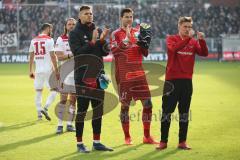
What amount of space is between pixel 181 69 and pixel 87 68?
160cm

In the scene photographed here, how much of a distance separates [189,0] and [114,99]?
28.7 m

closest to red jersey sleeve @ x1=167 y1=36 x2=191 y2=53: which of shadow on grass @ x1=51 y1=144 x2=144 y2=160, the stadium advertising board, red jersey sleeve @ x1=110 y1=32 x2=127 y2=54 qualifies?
red jersey sleeve @ x1=110 y1=32 x2=127 y2=54

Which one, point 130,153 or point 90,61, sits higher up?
point 90,61

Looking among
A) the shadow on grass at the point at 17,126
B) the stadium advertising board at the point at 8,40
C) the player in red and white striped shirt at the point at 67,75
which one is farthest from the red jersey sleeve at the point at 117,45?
the stadium advertising board at the point at 8,40

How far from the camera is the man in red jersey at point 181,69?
986 centimetres

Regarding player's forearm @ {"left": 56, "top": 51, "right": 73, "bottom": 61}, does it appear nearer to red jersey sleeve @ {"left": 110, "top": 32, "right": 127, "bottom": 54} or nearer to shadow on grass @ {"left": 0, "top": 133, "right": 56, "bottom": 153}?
shadow on grass @ {"left": 0, "top": 133, "right": 56, "bottom": 153}

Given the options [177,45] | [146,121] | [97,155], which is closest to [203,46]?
[177,45]

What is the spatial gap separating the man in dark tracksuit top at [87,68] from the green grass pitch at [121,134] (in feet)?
1.69

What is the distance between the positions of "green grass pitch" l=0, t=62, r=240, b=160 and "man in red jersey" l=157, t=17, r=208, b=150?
1.67 feet

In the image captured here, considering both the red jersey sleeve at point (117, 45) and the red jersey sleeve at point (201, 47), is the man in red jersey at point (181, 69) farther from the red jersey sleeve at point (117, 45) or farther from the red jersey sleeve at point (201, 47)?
the red jersey sleeve at point (117, 45)

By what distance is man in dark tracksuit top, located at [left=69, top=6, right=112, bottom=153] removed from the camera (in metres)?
9.80

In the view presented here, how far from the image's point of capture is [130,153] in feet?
32.2

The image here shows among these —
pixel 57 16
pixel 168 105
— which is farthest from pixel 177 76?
pixel 57 16

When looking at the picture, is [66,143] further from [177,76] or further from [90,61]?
[177,76]
